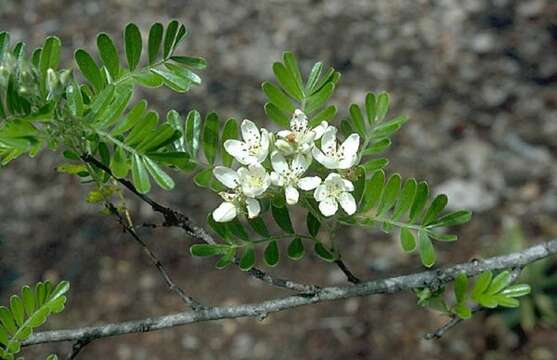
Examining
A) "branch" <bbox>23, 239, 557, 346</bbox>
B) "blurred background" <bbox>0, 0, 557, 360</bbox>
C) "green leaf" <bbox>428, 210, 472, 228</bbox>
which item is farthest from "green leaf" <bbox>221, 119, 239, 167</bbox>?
"blurred background" <bbox>0, 0, 557, 360</bbox>

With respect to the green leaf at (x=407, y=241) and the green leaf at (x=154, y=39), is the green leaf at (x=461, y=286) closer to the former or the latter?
the green leaf at (x=407, y=241)

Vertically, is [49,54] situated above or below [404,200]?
above

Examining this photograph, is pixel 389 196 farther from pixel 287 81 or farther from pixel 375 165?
pixel 287 81

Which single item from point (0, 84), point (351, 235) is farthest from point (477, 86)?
point (0, 84)

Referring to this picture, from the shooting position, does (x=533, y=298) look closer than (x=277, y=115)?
No

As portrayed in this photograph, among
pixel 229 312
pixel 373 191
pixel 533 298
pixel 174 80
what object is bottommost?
pixel 533 298

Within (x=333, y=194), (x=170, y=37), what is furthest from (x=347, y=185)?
(x=170, y=37)

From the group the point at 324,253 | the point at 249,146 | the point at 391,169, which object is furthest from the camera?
the point at 391,169
